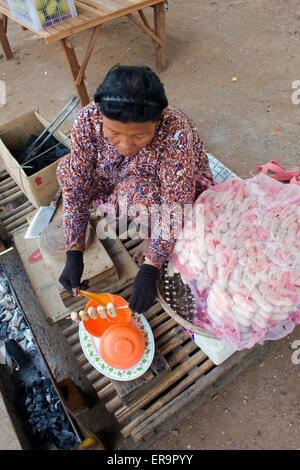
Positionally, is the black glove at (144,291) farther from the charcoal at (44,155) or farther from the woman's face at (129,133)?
the charcoal at (44,155)

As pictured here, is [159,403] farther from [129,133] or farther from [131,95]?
[131,95]

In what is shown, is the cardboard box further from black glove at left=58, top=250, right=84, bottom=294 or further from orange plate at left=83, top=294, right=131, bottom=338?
orange plate at left=83, top=294, right=131, bottom=338

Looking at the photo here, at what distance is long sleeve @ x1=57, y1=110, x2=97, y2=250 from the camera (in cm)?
142

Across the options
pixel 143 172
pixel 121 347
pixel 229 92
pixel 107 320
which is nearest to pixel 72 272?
pixel 107 320

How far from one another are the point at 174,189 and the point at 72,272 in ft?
1.98

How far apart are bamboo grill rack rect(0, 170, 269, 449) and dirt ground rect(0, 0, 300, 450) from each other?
122mm

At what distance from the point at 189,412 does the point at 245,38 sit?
4044 mm

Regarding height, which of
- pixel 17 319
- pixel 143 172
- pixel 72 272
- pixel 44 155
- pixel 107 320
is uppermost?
pixel 143 172

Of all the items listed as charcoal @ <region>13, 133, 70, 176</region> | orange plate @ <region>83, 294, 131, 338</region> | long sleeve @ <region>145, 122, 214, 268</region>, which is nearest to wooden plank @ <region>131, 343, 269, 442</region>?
orange plate @ <region>83, 294, 131, 338</region>

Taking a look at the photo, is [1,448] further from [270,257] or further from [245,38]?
[245,38]

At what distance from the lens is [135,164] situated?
1.44 metres

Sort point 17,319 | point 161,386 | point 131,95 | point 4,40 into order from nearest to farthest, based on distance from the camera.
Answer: point 131,95
point 161,386
point 17,319
point 4,40

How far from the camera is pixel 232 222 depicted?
1415mm

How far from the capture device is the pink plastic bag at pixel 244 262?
1237mm
